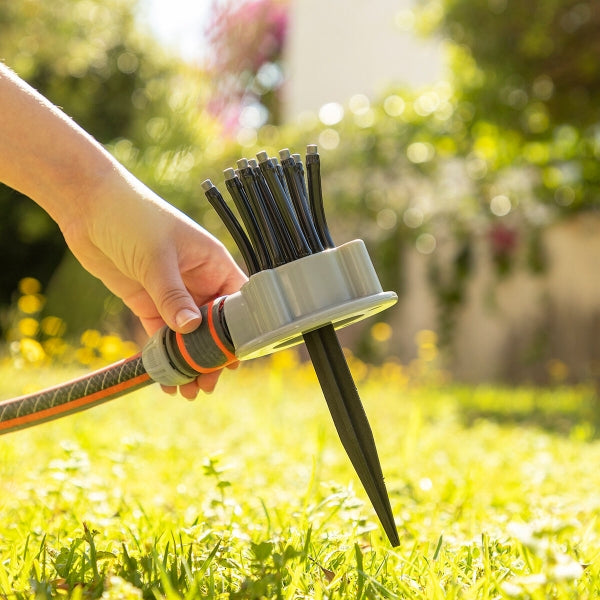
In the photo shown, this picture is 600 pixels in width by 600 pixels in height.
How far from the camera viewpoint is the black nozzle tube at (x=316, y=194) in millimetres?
1154

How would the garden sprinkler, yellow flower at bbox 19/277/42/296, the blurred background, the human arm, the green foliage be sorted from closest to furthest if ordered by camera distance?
the garden sprinkler, the human arm, yellow flower at bbox 19/277/42/296, the blurred background, the green foliage

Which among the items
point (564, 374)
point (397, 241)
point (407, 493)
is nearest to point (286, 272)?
point (407, 493)

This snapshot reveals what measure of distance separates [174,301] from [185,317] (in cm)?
4

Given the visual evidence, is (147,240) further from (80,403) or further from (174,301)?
(80,403)

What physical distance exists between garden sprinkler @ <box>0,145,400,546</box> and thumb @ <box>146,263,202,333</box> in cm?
2

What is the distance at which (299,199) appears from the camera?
3.76ft

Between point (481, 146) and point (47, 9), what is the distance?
432cm

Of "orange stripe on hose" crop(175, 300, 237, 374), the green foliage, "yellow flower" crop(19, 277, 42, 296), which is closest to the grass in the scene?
"orange stripe on hose" crop(175, 300, 237, 374)

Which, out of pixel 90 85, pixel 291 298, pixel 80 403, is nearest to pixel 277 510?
pixel 80 403

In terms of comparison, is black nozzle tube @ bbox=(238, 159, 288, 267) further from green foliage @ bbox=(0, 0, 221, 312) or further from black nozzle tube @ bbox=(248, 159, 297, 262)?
green foliage @ bbox=(0, 0, 221, 312)

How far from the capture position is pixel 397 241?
8.15 m

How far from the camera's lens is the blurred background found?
5.79 metres

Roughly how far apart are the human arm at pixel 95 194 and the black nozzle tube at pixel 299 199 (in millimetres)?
219

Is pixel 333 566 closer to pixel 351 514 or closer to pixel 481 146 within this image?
pixel 351 514
